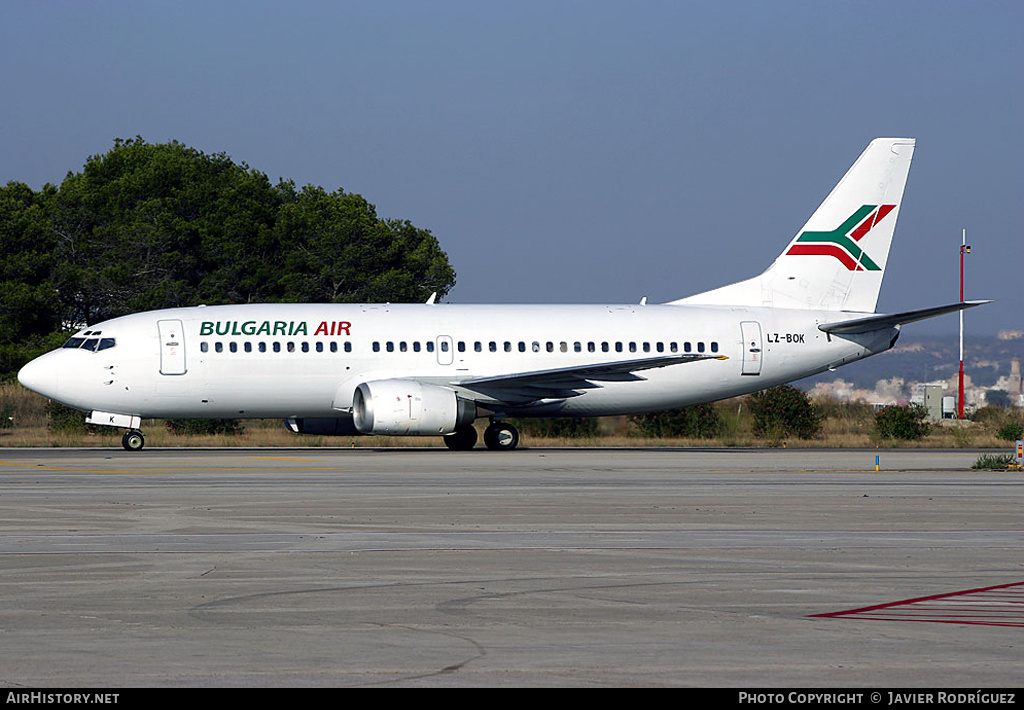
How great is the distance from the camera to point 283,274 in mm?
70188

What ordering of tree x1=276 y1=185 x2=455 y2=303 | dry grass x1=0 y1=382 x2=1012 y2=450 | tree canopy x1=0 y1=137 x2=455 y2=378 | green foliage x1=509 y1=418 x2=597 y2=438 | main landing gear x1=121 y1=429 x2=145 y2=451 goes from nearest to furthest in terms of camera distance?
main landing gear x1=121 y1=429 x2=145 y2=451 → dry grass x1=0 y1=382 x2=1012 y2=450 → green foliage x1=509 y1=418 x2=597 y2=438 → tree canopy x1=0 y1=137 x2=455 y2=378 → tree x1=276 y1=185 x2=455 y2=303

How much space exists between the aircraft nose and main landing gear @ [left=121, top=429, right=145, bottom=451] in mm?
2104

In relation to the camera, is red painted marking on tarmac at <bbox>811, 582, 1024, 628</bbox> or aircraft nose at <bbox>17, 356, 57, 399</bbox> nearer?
red painted marking on tarmac at <bbox>811, 582, 1024, 628</bbox>

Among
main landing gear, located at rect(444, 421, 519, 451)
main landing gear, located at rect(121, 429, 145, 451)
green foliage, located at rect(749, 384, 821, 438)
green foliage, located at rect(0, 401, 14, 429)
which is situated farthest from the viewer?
green foliage, located at rect(0, 401, 14, 429)

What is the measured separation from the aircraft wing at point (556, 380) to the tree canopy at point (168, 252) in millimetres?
29768

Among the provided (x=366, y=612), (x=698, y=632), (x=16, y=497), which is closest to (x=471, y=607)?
(x=366, y=612)

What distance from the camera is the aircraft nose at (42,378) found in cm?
3553

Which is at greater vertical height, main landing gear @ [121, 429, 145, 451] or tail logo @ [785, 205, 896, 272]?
tail logo @ [785, 205, 896, 272]

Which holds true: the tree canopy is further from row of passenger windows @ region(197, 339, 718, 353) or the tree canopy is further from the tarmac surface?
the tarmac surface

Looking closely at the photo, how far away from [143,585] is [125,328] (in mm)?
25019

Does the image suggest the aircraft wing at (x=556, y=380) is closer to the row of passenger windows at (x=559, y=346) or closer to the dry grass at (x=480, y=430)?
the row of passenger windows at (x=559, y=346)

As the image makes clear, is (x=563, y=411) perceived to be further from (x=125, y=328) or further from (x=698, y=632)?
(x=698, y=632)

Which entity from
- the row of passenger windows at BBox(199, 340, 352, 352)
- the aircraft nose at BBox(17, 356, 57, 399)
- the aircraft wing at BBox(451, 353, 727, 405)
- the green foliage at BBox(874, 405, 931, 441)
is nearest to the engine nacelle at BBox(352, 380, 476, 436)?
the aircraft wing at BBox(451, 353, 727, 405)

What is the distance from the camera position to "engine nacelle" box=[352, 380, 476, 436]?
34625 mm
